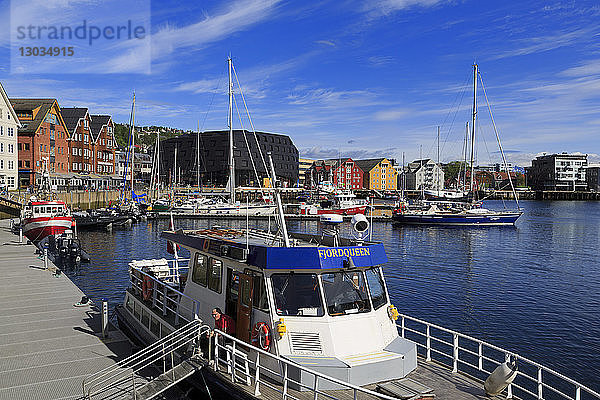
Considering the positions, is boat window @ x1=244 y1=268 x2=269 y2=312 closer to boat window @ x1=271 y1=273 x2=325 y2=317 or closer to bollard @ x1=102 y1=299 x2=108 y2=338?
boat window @ x1=271 y1=273 x2=325 y2=317

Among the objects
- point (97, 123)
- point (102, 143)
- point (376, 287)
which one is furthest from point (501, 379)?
point (97, 123)

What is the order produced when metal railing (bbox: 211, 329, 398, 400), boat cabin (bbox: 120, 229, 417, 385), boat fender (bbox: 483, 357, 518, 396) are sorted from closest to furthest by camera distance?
metal railing (bbox: 211, 329, 398, 400)
boat fender (bbox: 483, 357, 518, 396)
boat cabin (bbox: 120, 229, 417, 385)

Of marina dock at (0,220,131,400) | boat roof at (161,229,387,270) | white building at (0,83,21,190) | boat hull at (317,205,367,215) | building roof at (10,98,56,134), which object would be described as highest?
building roof at (10,98,56,134)

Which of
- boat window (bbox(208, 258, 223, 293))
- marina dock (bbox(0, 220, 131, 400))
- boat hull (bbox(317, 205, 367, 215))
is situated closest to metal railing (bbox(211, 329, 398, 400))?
boat window (bbox(208, 258, 223, 293))

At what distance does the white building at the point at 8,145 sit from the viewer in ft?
236

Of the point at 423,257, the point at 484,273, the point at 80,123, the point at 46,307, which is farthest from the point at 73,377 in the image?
the point at 80,123

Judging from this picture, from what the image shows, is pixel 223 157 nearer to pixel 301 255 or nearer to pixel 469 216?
pixel 469 216

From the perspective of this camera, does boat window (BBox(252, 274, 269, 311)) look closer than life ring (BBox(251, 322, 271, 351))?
No

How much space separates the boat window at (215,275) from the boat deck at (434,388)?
2373 mm

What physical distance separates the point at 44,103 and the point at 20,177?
14287 millimetres

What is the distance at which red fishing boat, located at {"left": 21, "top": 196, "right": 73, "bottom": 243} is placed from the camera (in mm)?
45906

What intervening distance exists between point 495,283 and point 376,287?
88.1ft

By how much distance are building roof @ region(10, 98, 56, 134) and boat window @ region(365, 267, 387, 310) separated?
84.7 meters

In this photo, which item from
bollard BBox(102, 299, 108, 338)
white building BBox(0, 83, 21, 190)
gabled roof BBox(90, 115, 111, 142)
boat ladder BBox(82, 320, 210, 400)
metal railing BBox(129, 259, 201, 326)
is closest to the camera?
boat ladder BBox(82, 320, 210, 400)
